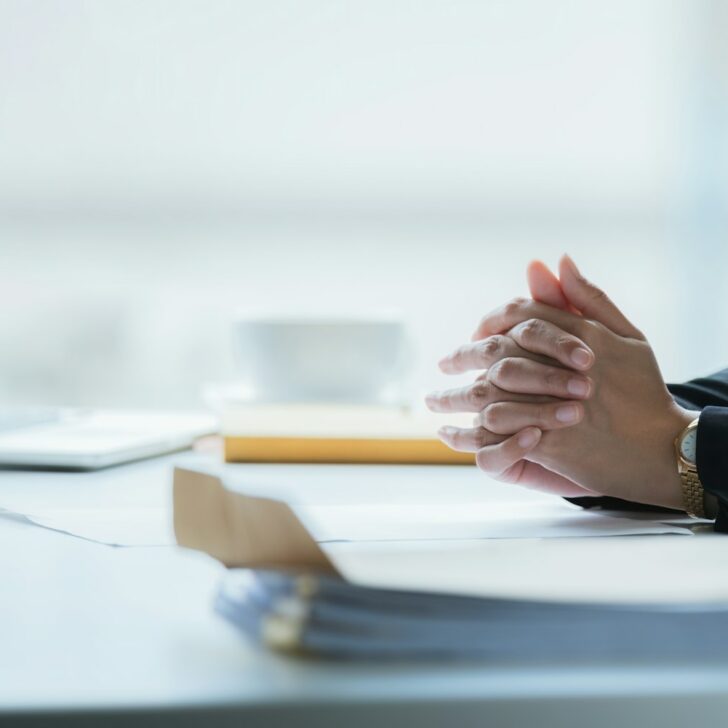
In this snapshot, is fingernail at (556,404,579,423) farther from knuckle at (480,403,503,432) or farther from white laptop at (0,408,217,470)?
white laptop at (0,408,217,470)

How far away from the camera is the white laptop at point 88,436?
104 cm

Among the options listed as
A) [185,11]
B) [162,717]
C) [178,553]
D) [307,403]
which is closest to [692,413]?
[178,553]

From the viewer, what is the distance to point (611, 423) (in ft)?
2.59

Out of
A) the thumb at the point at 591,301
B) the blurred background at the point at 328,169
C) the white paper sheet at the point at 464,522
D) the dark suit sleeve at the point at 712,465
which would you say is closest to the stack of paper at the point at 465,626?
the white paper sheet at the point at 464,522

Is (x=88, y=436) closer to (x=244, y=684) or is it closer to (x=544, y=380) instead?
(x=544, y=380)

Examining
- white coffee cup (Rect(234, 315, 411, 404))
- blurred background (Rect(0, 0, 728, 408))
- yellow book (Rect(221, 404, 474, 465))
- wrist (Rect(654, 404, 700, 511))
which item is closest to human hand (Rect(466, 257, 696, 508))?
wrist (Rect(654, 404, 700, 511))

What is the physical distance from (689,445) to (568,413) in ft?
0.34

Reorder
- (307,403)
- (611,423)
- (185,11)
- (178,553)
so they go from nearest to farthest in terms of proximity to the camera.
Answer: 1. (178,553)
2. (611,423)
3. (307,403)
4. (185,11)

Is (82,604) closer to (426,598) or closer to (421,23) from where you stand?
(426,598)

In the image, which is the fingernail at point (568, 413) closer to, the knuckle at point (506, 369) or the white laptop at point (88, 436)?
the knuckle at point (506, 369)

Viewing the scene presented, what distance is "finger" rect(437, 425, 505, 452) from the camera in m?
0.80

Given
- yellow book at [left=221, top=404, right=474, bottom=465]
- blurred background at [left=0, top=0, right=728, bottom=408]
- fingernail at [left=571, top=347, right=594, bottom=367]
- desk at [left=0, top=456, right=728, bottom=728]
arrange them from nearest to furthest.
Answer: desk at [left=0, top=456, right=728, bottom=728] < fingernail at [left=571, top=347, right=594, bottom=367] < yellow book at [left=221, top=404, right=474, bottom=465] < blurred background at [left=0, top=0, right=728, bottom=408]

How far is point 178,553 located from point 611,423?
373mm

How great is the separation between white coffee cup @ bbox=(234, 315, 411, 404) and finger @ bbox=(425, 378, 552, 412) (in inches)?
20.8
